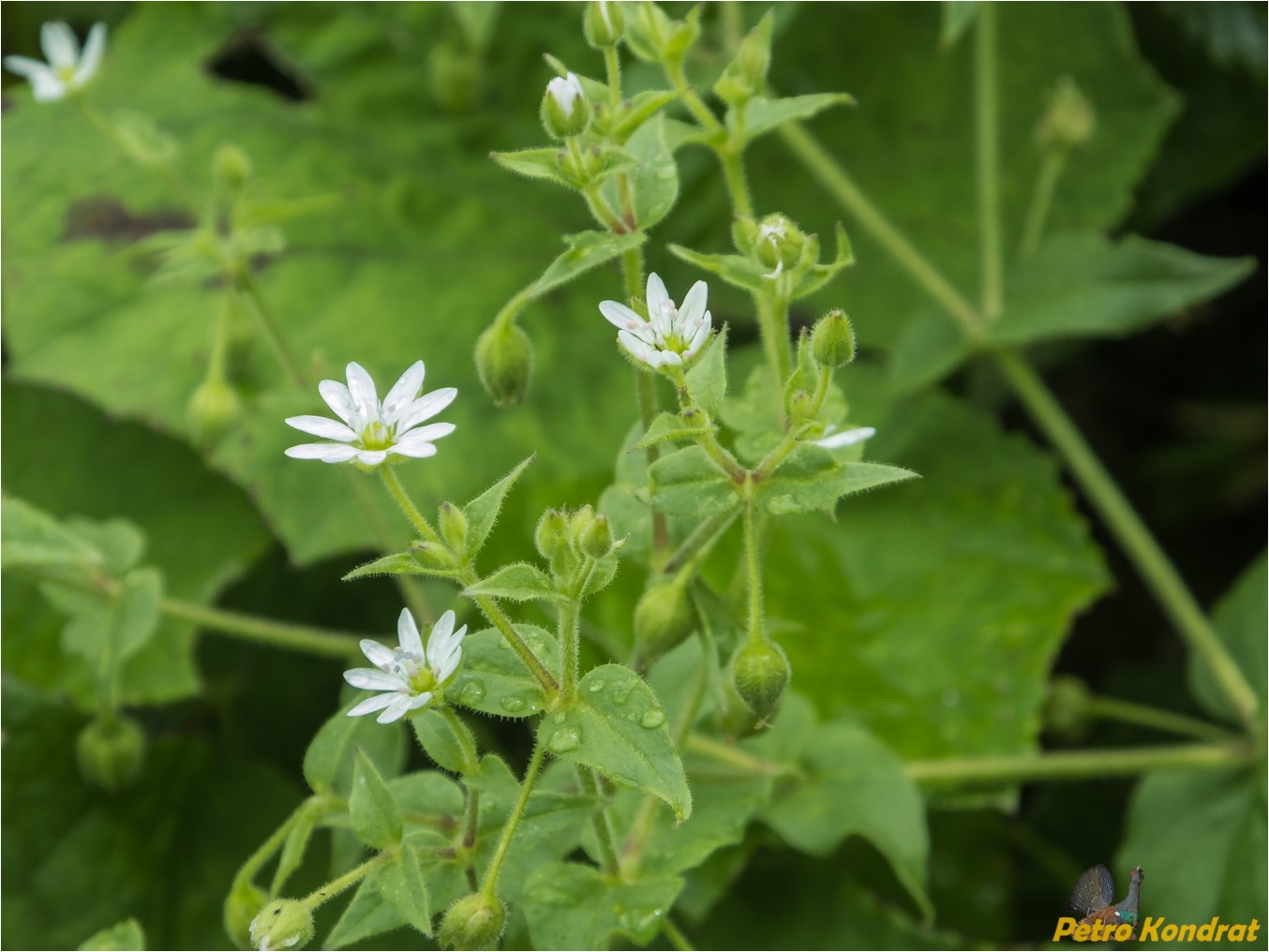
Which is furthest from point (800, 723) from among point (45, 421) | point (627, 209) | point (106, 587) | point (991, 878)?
point (45, 421)

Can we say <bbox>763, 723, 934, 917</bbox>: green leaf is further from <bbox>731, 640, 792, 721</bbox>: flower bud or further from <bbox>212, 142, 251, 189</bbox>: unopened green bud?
<bbox>212, 142, 251, 189</bbox>: unopened green bud

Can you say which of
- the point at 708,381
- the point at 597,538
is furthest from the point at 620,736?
the point at 708,381

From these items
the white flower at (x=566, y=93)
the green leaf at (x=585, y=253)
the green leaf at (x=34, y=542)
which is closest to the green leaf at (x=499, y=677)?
the green leaf at (x=585, y=253)

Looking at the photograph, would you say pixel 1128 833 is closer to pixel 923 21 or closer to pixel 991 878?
pixel 991 878

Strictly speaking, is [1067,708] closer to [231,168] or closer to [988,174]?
[988,174]

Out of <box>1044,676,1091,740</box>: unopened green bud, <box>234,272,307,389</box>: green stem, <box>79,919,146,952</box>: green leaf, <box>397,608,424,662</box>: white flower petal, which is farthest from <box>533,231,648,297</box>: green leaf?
<box>1044,676,1091,740</box>: unopened green bud

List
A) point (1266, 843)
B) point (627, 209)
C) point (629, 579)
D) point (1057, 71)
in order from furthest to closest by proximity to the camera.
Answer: point (1057, 71) < point (629, 579) < point (1266, 843) < point (627, 209)

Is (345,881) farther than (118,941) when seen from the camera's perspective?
No
